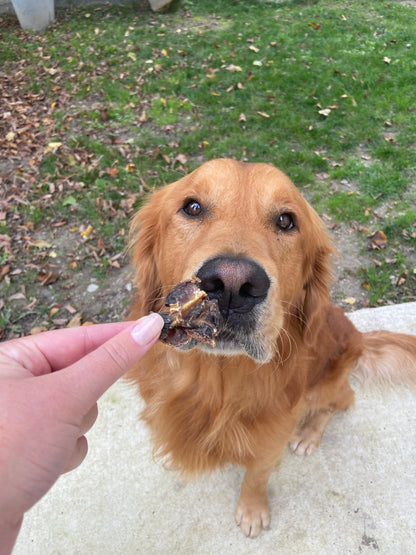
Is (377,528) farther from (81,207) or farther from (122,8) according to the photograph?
(122,8)

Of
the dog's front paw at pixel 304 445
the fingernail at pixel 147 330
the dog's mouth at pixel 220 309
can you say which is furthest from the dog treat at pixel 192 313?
the dog's front paw at pixel 304 445

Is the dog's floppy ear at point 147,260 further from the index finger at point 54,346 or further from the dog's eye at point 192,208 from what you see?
the index finger at point 54,346

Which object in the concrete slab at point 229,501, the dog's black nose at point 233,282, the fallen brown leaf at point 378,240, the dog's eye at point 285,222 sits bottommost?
the concrete slab at point 229,501

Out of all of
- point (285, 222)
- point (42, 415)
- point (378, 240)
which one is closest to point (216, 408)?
point (285, 222)

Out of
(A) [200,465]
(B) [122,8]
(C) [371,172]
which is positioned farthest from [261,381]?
(B) [122,8]

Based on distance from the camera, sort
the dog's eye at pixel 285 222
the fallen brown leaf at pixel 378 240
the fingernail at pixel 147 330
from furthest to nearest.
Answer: the fallen brown leaf at pixel 378 240 → the dog's eye at pixel 285 222 → the fingernail at pixel 147 330

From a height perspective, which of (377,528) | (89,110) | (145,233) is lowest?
(377,528)
